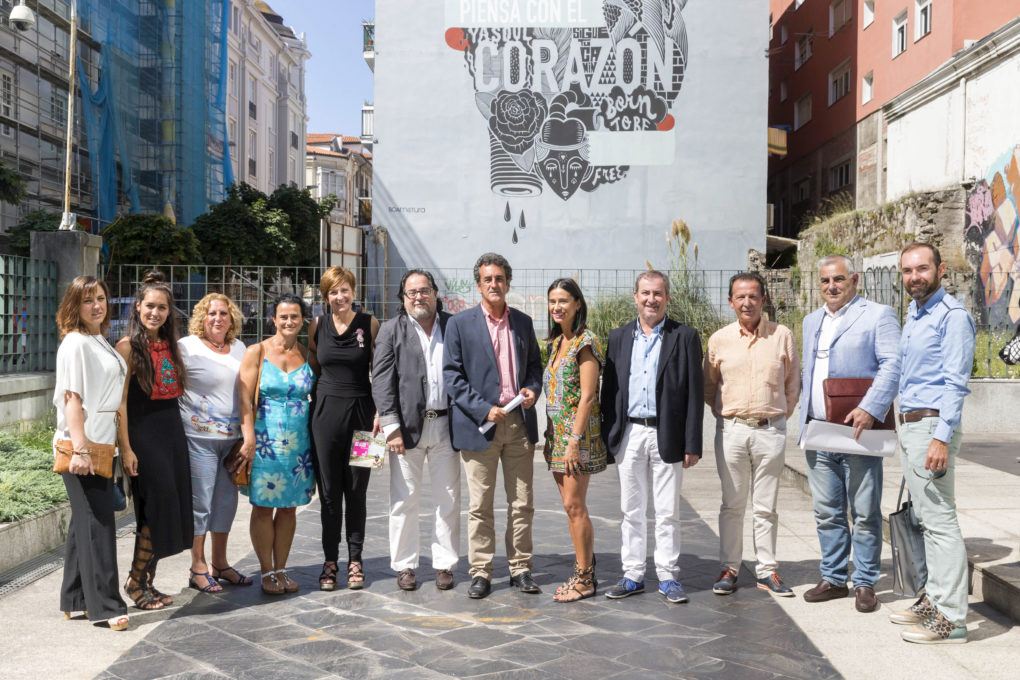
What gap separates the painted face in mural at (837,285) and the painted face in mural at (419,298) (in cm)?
243

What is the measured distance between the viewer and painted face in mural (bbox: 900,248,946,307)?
4.81m

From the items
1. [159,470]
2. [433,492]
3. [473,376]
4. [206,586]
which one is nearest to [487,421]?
[473,376]

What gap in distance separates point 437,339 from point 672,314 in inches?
355

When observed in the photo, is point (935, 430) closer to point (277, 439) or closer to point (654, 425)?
point (654, 425)

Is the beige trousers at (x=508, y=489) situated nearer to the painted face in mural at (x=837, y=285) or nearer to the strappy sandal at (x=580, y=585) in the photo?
the strappy sandal at (x=580, y=585)

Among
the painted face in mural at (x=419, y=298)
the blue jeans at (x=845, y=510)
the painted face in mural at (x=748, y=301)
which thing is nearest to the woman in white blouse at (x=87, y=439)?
the painted face in mural at (x=419, y=298)

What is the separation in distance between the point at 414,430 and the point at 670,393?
63.5 inches

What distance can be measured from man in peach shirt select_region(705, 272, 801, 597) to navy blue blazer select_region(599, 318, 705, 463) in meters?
0.25

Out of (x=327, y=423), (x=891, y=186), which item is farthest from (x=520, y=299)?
(x=327, y=423)

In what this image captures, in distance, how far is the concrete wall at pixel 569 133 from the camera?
79.6 feet

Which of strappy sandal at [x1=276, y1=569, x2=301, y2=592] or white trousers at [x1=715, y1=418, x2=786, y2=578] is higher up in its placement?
white trousers at [x1=715, y1=418, x2=786, y2=578]

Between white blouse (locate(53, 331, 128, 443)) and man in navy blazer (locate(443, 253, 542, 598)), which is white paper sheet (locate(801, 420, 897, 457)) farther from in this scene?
white blouse (locate(53, 331, 128, 443))

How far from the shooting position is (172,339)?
550 cm

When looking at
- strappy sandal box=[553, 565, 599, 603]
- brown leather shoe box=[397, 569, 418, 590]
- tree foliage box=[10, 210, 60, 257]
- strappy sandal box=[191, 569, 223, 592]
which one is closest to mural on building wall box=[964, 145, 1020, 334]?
strappy sandal box=[553, 565, 599, 603]
